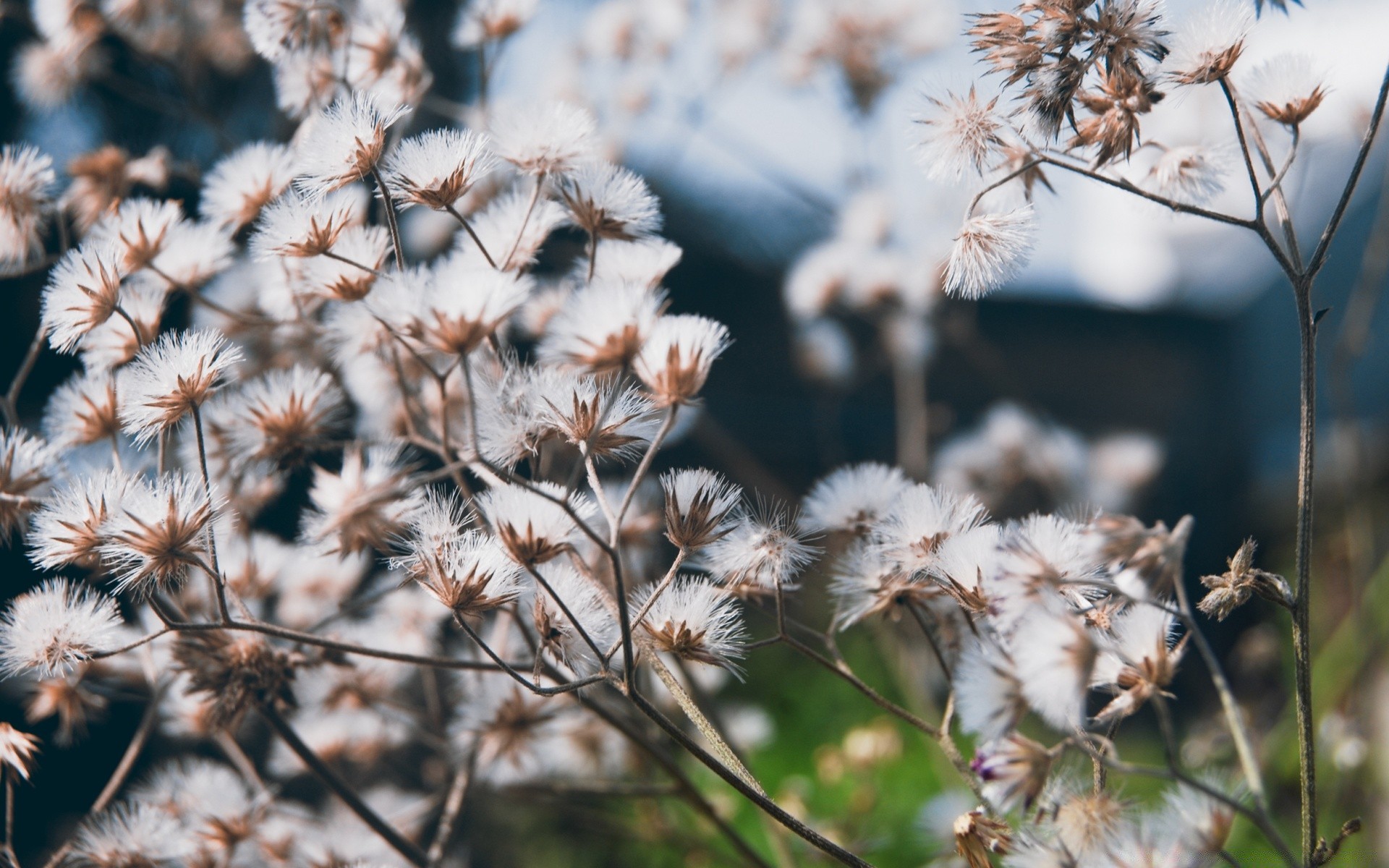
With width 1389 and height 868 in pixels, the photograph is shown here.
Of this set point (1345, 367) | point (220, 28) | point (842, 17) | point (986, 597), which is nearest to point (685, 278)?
point (842, 17)

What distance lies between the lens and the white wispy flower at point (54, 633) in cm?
76

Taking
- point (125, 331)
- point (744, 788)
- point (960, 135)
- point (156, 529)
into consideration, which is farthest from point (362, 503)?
point (960, 135)

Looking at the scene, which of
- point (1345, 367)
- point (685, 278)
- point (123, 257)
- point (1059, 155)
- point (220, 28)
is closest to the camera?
point (1059, 155)

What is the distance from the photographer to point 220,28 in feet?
5.68

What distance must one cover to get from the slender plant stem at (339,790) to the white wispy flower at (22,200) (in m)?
0.52

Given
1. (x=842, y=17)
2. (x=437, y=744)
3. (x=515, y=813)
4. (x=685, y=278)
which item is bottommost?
(x=437, y=744)

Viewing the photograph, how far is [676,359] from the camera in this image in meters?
0.64

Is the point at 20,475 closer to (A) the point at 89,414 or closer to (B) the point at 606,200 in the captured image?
(A) the point at 89,414

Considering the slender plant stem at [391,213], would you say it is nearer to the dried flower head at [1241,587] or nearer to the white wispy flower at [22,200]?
the white wispy flower at [22,200]

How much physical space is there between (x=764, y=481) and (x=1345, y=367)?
97cm

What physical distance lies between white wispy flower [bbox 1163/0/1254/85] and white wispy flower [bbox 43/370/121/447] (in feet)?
2.97

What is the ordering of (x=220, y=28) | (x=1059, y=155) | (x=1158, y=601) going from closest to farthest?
1. (x=1158, y=601)
2. (x=1059, y=155)
3. (x=220, y=28)

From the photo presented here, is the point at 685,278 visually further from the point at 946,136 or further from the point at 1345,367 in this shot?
the point at 946,136

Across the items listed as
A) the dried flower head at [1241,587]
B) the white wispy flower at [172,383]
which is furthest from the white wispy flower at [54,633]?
the dried flower head at [1241,587]
